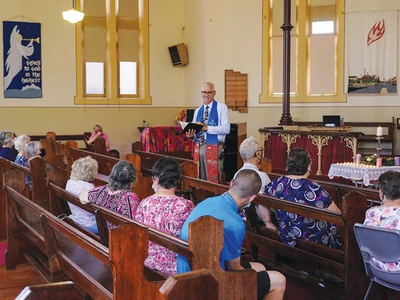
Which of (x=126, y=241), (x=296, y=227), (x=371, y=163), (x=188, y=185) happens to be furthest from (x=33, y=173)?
(x=371, y=163)

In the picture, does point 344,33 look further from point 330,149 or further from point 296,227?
point 296,227

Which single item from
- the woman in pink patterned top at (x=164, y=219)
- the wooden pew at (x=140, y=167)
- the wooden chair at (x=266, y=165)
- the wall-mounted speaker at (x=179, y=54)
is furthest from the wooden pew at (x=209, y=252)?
the wall-mounted speaker at (x=179, y=54)

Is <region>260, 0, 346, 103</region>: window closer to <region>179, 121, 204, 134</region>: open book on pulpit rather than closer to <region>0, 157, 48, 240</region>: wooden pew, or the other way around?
<region>179, 121, 204, 134</region>: open book on pulpit

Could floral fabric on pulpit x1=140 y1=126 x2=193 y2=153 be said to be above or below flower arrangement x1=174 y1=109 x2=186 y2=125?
below

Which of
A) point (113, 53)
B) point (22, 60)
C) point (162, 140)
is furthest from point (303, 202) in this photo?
point (113, 53)

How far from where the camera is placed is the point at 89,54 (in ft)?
40.8

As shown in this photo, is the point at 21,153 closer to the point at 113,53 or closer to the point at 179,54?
the point at 113,53

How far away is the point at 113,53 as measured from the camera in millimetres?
12648

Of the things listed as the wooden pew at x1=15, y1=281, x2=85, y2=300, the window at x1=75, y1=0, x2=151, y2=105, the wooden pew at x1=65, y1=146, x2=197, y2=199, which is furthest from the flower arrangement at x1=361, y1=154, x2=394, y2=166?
the window at x1=75, y1=0, x2=151, y2=105

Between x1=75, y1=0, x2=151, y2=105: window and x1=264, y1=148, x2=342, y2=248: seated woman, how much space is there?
9.22 m

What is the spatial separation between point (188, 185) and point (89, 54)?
27.9 ft

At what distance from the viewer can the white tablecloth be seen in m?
6.84

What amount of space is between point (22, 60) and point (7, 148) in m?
5.30

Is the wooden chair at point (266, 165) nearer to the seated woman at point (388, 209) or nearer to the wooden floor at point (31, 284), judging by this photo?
the wooden floor at point (31, 284)
